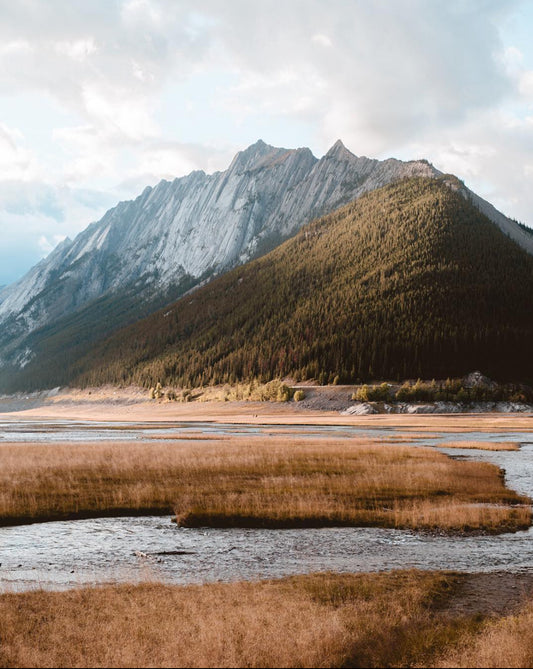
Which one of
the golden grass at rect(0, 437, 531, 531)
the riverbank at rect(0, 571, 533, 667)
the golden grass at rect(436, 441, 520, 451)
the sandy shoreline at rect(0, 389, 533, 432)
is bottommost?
the sandy shoreline at rect(0, 389, 533, 432)

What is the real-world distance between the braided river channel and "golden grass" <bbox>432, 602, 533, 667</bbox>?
568 cm

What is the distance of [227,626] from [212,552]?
802cm

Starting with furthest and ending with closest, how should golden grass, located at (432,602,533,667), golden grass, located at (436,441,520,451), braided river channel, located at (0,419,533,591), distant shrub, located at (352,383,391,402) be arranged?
distant shrub, located at (352,383,391,402) < golden grass, located at (436,441,520,451) < braided river channel, located at (0,419,533,591) < golden grass, located at (432,602,533,667)

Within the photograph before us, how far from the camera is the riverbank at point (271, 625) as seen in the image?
10.4 meters

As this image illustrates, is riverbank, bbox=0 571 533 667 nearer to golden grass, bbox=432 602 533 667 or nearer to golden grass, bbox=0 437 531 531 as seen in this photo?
golden grass, bbox=432 602 533 667

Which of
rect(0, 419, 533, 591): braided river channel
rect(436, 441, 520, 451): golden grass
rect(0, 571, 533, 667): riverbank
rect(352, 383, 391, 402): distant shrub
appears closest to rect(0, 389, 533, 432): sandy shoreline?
rect(352, 383, 391, 402): distant shrub

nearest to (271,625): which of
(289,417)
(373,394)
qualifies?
(289,417)

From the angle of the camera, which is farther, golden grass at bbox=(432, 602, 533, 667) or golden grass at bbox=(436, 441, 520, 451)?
golden grass at bbox=(436, 441, 520, 451)

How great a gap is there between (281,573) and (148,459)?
2588 cm

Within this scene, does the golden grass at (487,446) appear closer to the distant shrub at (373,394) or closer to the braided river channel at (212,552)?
the braided river channel at (212,552)

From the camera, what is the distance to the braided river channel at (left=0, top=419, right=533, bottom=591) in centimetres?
1662

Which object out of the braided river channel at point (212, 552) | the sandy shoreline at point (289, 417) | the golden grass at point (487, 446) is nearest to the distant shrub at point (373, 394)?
the sandy shoreline at point (289, 417)

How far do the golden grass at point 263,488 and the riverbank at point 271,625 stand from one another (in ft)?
29.8

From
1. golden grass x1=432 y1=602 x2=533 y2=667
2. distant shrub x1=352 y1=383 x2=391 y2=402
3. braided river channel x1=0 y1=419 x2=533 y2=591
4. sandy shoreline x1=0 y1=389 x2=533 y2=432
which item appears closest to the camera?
golden grass x1=432 y1=602 x2=533 y2=667
